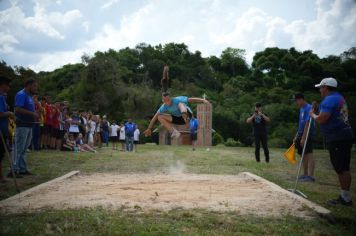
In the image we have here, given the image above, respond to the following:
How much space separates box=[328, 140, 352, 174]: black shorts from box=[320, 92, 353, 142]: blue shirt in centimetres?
10

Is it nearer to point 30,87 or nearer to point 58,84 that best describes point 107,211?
point 30,87

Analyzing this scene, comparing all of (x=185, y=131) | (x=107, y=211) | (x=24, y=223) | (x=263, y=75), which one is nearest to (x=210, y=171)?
(x=107, y=211)

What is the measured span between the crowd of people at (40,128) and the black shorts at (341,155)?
21.4 feet

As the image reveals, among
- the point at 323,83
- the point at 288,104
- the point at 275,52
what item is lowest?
the point at 323,83

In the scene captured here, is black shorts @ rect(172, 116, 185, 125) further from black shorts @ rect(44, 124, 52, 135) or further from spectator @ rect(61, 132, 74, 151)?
spectator @ rect(61, 132, 74, 151)

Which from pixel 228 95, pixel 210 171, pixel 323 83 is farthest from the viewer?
pixel 228 95

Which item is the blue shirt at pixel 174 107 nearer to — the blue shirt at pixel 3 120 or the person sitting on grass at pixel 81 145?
the blue shirt at pixel 3 120

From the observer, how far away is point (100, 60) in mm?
56750

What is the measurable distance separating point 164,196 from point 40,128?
1221 centimetres

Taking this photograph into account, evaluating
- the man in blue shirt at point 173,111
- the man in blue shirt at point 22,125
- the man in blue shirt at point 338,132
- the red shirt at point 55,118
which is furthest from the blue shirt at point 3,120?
the red shirt at point 55,118

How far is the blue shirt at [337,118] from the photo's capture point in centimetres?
712

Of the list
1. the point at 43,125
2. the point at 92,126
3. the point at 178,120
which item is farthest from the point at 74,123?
the point at 178,120

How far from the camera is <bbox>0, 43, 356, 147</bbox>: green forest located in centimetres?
5269

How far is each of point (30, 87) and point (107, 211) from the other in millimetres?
5821
